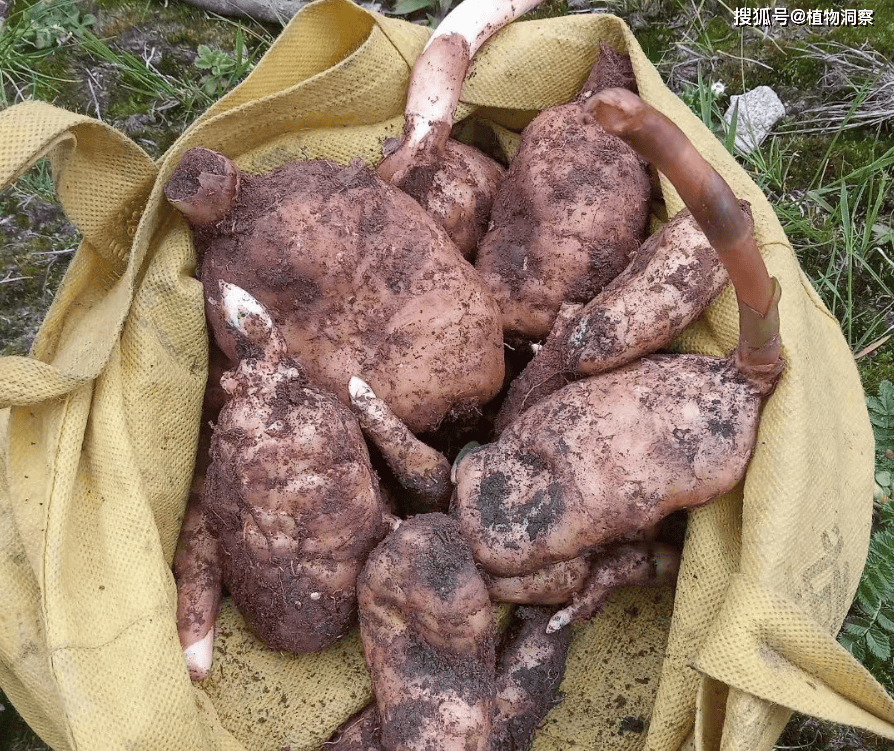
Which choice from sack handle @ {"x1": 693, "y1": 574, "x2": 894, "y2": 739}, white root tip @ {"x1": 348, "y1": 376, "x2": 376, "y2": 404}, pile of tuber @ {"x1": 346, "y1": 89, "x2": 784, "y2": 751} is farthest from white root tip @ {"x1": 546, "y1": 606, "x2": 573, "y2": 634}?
white root tip @ {"x1": 348, "y1": 376, "x2": 376, "y2": 404}

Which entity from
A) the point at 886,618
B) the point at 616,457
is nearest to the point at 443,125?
the point at 616,457

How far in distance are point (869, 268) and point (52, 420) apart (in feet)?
6.74

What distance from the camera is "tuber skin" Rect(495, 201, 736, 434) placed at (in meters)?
1.68

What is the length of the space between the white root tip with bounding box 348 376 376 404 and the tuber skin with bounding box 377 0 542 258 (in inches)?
19.1

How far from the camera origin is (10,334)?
226 cm

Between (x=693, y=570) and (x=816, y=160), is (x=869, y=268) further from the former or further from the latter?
(x=693, y=570)

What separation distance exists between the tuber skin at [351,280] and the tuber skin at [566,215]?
0.15 m

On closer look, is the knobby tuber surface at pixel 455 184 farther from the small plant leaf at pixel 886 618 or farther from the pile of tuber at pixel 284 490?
the small plant leaf at pixel 886 618

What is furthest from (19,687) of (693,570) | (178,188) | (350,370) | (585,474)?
(693,570)

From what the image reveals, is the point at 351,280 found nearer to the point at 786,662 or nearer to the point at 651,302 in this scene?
the point at 651,302

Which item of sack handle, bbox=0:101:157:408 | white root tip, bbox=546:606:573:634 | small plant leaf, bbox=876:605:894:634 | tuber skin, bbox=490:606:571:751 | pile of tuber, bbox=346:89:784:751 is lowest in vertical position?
small plant leaf, bbox=876:605:894:634

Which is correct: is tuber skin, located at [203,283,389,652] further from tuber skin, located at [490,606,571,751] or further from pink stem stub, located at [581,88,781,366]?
pink stem stub, located at [581,88,781,366]

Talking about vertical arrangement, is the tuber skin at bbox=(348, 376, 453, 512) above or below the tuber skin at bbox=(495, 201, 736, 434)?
below

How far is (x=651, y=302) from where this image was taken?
1.69 m
